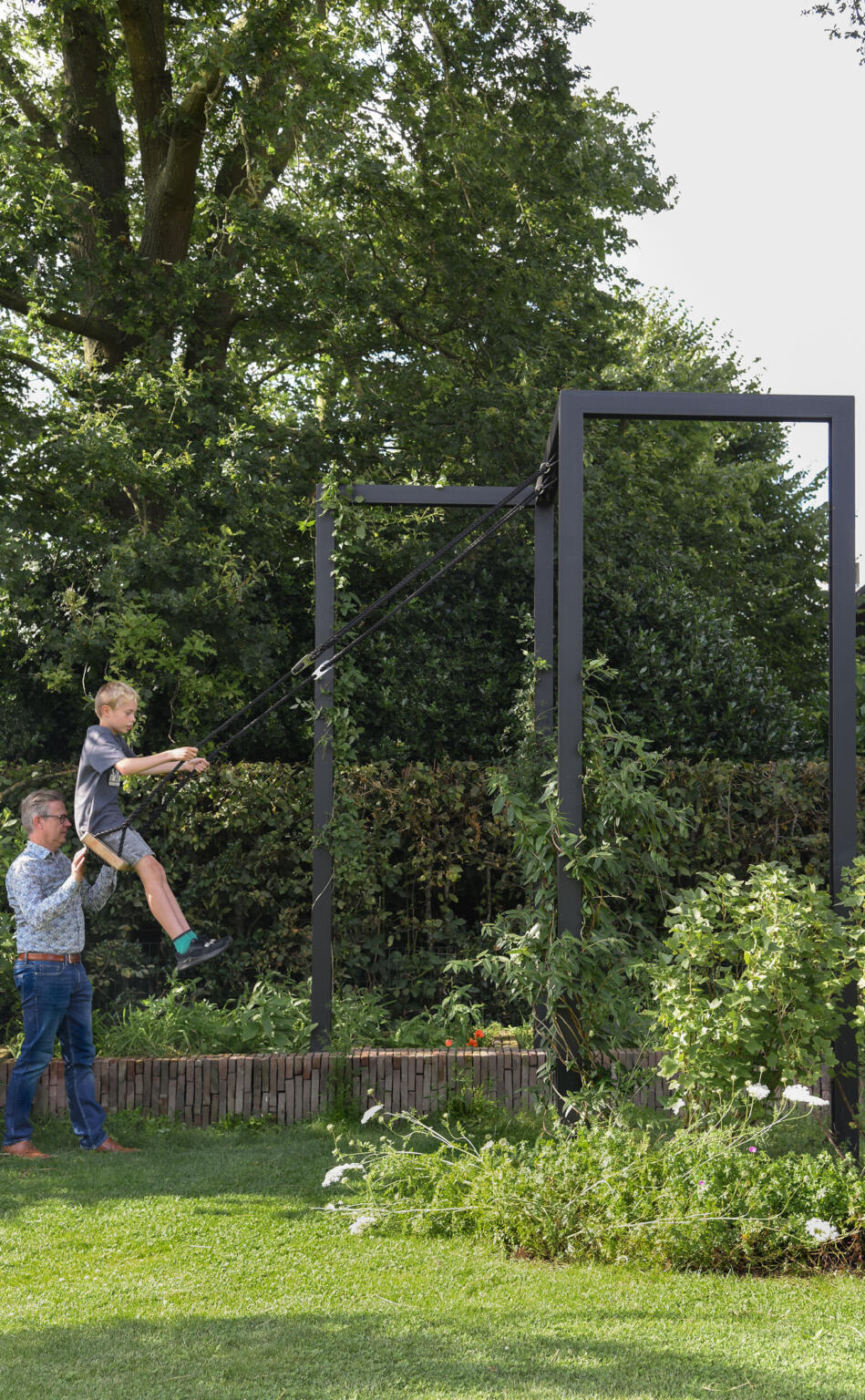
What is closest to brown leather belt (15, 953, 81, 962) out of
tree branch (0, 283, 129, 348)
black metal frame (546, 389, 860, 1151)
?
black metal frame (546, 389, 860, 1151)

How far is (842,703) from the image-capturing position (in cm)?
451

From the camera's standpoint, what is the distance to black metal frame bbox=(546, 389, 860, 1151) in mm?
4496

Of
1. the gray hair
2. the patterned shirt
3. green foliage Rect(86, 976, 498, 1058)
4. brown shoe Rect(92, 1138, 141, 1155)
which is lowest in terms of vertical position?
brown shoe Rect(92, 1138, 141, 1155)

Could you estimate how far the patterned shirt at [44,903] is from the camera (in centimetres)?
526

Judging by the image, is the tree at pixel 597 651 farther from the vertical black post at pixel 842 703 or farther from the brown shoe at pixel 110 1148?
the brown shoe at pixel 110 1148

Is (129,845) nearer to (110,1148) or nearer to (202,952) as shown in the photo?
(202,952)

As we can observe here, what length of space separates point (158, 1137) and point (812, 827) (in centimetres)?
436

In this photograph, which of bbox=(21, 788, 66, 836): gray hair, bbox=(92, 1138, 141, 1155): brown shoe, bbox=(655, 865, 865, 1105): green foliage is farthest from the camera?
bbox=(21, 788, 66, 836): gray hair

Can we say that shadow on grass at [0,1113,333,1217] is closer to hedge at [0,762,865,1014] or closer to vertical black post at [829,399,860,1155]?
hedge at [0,762,865,1014]

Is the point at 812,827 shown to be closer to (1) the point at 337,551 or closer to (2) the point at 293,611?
(1) the point at 337,551

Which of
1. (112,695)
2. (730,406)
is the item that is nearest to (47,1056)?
(112,695)

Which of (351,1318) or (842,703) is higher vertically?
(842,703)

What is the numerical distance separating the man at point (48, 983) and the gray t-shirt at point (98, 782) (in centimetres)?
29

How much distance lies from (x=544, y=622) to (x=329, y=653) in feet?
3.91
